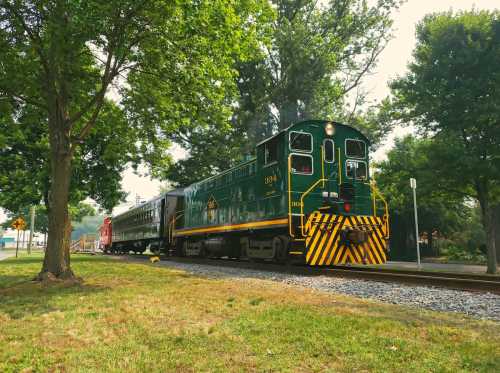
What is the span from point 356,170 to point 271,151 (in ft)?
9.89

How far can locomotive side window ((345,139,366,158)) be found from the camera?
13.9 metres

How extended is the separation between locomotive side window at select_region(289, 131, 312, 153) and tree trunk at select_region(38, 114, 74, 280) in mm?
6672

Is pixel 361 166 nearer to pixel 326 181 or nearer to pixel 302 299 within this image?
pixel 326 181

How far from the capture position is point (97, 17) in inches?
348

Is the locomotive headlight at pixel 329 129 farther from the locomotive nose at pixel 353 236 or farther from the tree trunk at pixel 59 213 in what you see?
the tree trunk at pixel 59 213

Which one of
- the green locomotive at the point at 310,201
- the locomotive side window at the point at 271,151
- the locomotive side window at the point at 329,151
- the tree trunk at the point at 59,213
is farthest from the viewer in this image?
the locomotive side window at the point at 329,151

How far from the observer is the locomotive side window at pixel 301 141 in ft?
42.2

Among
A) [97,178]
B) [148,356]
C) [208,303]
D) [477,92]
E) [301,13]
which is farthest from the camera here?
[301,13]

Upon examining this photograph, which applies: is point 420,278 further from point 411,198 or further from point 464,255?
point 464,255

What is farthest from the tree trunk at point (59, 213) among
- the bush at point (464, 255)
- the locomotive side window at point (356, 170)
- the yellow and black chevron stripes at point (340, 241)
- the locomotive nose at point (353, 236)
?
the bush at point (464, 255)

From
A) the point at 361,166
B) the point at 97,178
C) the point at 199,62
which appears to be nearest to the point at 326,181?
the point at 361,166

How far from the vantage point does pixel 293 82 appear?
2675 centimetres

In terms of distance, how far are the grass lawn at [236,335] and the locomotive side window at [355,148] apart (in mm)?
7176

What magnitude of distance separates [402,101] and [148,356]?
16.3m
